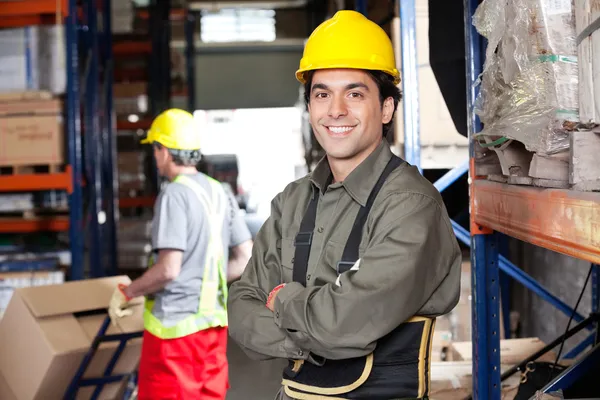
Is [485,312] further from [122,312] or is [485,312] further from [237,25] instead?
[237,25]

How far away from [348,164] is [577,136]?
2.86 ft

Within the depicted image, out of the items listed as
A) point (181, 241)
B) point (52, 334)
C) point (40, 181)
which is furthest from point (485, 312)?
point (40, 181)

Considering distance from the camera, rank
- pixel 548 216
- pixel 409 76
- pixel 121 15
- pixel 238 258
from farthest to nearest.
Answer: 1. pixel 121 15
2. pixel 238 258
3. pixel 409 76
4. pixel 548 216

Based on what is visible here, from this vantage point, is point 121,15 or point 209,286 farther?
point 121,15

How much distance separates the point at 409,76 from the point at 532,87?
3.00 metres

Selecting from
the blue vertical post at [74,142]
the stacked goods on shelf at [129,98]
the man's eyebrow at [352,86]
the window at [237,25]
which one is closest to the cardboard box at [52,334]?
the blue vertical post at [74,142]

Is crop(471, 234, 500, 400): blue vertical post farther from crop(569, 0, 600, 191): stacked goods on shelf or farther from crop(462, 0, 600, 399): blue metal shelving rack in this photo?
crop(569, 0, 600, 191): stacked goods on shelf

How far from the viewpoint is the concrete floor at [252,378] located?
6690 mm

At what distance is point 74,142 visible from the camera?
21.5 ft

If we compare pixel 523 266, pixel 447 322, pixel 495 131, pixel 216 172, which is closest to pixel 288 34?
pixel 216 172

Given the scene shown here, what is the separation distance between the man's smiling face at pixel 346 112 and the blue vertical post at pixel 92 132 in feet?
17.9

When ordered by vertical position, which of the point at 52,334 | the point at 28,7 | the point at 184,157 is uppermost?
the point at 28,7

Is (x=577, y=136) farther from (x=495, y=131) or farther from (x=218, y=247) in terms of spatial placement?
(x=218, y=247)

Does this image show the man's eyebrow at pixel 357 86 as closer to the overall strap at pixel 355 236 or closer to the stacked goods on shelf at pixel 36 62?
the overall strap at pixel 355 236
